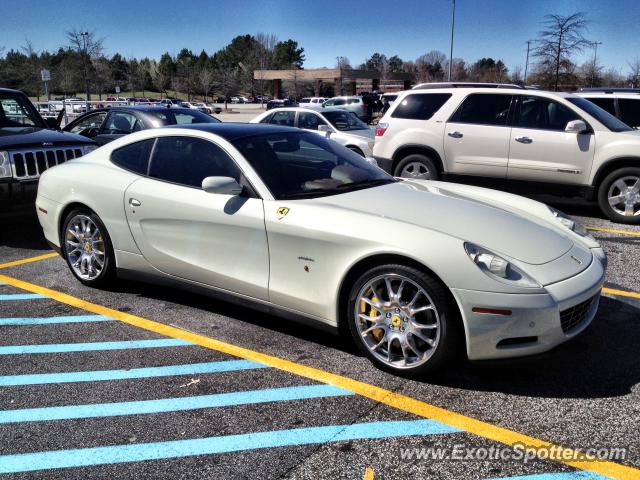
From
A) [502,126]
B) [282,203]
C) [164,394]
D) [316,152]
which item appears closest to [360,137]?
[502,126]

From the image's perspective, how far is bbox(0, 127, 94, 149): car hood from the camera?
6672 mm

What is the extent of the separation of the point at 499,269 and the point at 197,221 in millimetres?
2096

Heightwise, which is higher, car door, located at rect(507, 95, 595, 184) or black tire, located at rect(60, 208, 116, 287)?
car door, located at rect(507, 95, 595, 184)

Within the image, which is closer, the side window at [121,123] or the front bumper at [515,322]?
the front bumper at [515,322]

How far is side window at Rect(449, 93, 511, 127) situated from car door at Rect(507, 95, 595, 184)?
0.62 feet

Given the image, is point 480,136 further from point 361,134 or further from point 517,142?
point 361,134

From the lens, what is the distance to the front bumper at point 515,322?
3018 mm

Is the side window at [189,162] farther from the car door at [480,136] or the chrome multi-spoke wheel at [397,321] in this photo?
the car door at [480,136]

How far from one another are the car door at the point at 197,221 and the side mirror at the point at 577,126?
17.4 feet

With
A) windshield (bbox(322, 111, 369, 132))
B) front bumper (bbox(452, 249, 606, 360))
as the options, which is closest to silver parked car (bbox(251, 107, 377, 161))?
windshield (bbox(322, 111, 369, 132))

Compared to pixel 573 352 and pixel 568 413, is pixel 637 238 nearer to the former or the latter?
pixel 573 352

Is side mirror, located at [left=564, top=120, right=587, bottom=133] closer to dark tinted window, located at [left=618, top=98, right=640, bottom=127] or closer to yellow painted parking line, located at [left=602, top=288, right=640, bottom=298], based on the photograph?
dark tinted window, located at [left=618, top=98, right=640, bottom=127]

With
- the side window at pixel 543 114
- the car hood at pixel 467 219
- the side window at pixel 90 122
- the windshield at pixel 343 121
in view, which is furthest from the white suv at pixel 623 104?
the side window at pixel 90 122

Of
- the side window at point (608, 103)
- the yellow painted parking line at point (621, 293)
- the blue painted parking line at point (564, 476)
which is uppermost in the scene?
the side window at point (608, 103)
